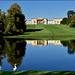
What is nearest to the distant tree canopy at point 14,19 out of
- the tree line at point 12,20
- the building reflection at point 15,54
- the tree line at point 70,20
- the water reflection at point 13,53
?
the tree line at point 12,20

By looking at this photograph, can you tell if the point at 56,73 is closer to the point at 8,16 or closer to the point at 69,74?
the point at 69,74

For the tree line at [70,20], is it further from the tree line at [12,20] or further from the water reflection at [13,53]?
the water reflection at [13,53]

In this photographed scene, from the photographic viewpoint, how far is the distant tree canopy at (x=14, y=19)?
6200cm

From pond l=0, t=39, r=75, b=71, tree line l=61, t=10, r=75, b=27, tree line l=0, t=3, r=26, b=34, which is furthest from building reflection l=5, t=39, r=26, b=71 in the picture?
tree line l=61, t=10, r=75, b=27

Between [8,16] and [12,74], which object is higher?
[8,16]

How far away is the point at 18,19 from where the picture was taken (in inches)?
2655

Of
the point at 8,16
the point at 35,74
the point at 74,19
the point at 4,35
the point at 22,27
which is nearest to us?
the point at 35,74

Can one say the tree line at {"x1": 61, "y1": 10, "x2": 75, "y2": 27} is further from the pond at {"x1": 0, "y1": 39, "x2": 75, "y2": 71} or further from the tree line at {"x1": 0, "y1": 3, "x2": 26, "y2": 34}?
the pond at {"x1": 0, "y1": 39, "x2": 75, "y2": 71}

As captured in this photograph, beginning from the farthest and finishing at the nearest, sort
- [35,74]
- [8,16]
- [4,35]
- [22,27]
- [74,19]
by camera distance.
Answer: [74,19] → [22,27] → [8,16] → [4,35] → [35,74]

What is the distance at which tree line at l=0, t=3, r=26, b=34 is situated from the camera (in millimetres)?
61716

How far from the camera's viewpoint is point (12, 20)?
63.4 metres

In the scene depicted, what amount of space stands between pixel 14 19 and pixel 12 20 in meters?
2.62

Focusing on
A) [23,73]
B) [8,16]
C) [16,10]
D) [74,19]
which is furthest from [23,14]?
[23,73]

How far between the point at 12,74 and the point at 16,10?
6146 cm
